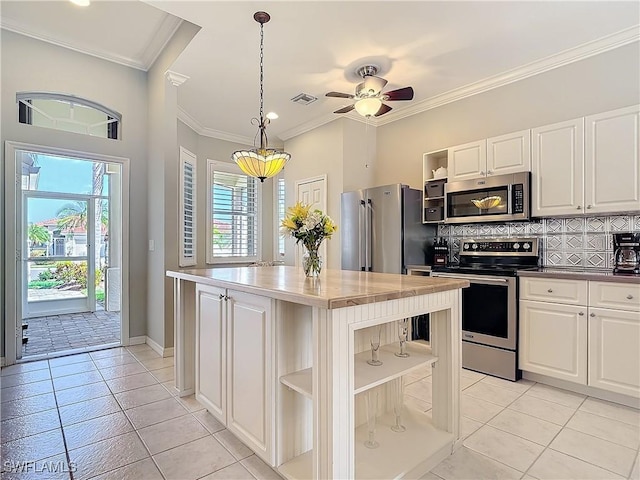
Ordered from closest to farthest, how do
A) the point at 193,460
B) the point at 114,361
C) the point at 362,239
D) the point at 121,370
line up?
the point at 193,460 → the point at 121,370 → the point at 114,361 → the point at 362,239

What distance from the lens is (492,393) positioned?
8.80 ft

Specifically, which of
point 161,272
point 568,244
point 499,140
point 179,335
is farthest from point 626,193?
point 161,272

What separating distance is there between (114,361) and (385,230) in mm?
3115

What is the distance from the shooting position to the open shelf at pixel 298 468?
1.60m

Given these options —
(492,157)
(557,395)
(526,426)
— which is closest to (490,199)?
(492,157)

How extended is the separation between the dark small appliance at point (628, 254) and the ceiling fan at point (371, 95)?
2079 millimetres

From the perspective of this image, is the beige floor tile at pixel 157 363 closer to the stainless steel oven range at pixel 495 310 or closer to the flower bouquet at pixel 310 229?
the flower bouquet at pixel 310 229

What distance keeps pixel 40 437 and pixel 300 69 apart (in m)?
3.50

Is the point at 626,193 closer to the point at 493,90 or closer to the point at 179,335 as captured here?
the point at 493,90

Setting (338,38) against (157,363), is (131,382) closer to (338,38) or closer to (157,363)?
(157,363)

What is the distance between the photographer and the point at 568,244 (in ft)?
10.3

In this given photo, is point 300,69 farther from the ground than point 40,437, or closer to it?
farther from the ground

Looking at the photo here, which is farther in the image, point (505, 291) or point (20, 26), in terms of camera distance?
point (20, 26)

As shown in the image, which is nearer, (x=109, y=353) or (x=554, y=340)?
(x=554, y=340)
